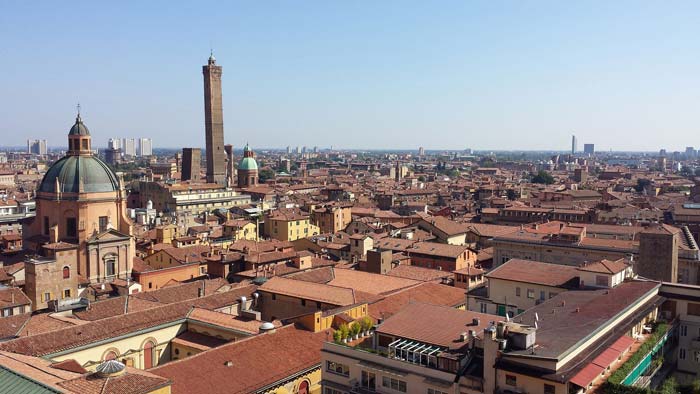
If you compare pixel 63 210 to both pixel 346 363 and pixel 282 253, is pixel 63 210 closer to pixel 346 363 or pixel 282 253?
pixel 282 253

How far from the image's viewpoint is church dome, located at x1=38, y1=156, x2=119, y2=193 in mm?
49469

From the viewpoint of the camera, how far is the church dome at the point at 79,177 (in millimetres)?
49469

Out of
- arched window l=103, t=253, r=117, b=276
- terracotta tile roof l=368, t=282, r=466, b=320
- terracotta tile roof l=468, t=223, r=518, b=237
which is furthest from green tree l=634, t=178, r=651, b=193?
arched window l=103, t=253, r=117, b=276

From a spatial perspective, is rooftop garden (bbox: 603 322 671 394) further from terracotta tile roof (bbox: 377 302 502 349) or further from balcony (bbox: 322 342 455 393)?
balcony (bbox: 322 342 455 393)

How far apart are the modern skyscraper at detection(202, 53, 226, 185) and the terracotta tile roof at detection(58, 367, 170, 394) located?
338 ft

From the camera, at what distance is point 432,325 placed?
78.3 ft

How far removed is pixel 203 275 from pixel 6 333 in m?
20.7

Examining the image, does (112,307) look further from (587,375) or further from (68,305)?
(587,375)

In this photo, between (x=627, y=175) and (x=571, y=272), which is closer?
(x=571, y=272)

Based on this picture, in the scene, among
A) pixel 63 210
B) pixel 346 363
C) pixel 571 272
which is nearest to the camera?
pixel 346 363

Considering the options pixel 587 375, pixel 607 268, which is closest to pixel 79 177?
pixel 607 268

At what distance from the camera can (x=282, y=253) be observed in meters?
50.8

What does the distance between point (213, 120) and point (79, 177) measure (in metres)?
71.3

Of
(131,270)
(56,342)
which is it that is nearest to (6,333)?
(56,342)
